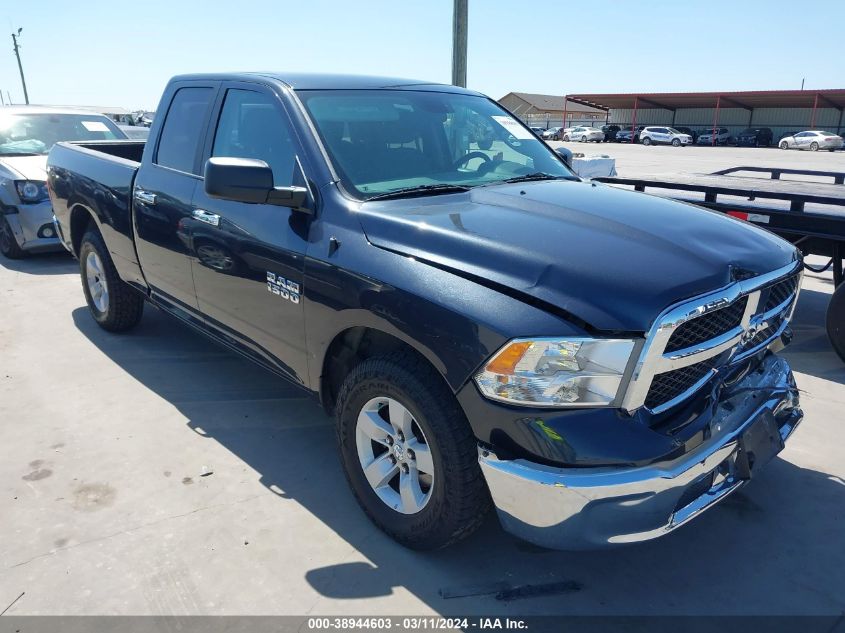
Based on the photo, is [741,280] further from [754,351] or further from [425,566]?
[425,566]

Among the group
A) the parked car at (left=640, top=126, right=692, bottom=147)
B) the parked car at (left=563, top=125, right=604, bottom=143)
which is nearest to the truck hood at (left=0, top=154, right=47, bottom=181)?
the parked car at (left=640, top=126, right=692, bottom=147)

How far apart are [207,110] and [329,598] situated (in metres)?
2.76

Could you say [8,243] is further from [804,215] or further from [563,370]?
[804,215]

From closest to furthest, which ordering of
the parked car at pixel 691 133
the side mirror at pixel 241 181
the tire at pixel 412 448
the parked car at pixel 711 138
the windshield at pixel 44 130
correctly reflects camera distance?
the tire at pixel 412 448
the side mirror at pixel 241 181
the windshield at pixel 44 130
the parked car at pixel 711 138
the parked car at pixel 691 133

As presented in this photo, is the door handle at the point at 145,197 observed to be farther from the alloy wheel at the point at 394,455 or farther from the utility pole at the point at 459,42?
the utility pole at the point at 459,42

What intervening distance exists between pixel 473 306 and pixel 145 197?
9.11ft

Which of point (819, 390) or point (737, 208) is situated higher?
point (737, 208)

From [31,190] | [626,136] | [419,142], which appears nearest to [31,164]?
[31,190]

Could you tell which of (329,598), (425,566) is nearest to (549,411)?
(425,566)

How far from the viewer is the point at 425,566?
268cm

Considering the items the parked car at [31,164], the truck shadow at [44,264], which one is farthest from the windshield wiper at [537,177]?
the parked car at [31,164]

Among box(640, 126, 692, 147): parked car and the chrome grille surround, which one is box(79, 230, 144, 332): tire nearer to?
the chrome grille surround

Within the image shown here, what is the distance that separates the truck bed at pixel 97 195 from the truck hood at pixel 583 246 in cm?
245

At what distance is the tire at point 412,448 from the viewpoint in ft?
7.66
